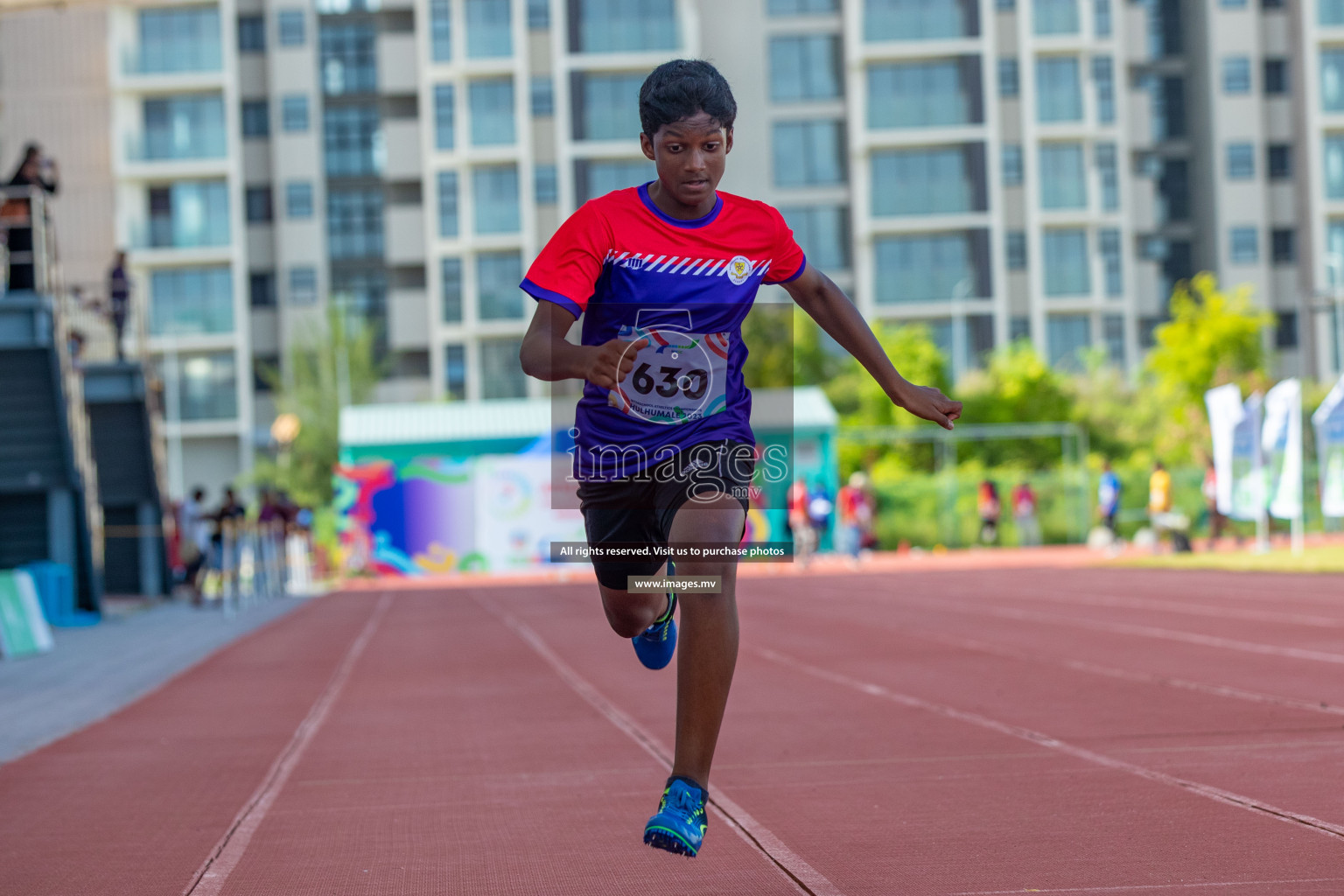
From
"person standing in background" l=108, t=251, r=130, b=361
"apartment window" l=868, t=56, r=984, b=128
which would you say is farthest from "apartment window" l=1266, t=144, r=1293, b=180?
"person standing in background" l=108, t=251, r=130, b=361

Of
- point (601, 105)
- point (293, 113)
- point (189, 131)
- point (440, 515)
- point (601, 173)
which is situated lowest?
point (440, 515)

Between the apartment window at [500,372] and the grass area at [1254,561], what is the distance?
96.2ft

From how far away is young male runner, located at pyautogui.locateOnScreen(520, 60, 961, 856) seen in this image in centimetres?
430

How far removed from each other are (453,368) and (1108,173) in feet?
79.6

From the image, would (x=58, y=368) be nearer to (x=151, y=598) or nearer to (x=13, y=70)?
(x=151, y=598)

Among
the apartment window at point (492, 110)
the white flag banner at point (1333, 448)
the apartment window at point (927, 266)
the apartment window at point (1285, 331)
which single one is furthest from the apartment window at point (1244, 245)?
the white flag banner at point (1333, 448)

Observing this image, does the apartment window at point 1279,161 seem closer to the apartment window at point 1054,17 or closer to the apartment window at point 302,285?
the apartment window at point 1054,17

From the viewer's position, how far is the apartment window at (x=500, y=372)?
54.6 m

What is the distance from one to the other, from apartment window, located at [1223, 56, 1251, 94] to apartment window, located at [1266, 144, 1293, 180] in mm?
2418

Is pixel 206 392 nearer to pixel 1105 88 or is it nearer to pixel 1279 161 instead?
pixel 1105 88

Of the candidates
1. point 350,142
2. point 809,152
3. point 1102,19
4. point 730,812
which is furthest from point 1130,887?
point 350,142

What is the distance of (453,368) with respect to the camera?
56.2 metres

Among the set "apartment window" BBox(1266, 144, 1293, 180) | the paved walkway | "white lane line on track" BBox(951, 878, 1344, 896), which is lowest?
the paved walkway

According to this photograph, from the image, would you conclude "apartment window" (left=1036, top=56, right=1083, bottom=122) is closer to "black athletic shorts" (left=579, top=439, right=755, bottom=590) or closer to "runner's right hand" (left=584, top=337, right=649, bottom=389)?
"black athletic shorts" (left=579, top=439, right=755, bottom=590)
